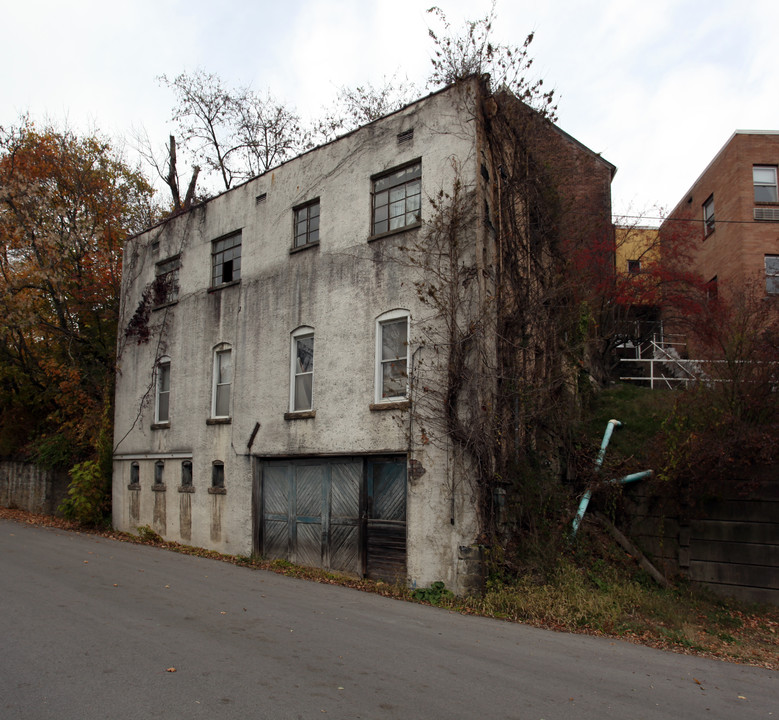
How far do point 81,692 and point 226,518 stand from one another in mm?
9418

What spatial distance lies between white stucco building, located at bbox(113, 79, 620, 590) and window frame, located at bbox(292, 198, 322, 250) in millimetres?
48

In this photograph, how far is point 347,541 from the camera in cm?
1215

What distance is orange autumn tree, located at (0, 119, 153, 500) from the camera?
2200 cm

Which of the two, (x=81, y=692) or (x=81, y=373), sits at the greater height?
(x=81, y=373)

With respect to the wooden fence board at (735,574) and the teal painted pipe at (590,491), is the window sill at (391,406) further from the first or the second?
the wooden fence board at (735,574)

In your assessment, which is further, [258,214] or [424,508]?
[258,214]

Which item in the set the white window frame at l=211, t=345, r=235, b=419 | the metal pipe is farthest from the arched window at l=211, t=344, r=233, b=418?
the metal pipe

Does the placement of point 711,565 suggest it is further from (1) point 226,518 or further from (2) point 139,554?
(2) point 139,554

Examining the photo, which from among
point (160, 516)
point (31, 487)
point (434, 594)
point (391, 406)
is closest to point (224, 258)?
point (160, 516)

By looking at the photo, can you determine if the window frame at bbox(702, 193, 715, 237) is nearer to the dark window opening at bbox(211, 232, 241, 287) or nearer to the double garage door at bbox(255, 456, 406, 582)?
the dark window opening at bbox(211, 232, 241, 287)

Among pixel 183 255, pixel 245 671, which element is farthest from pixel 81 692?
pixel 183 255

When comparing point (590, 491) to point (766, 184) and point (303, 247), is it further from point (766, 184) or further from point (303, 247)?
point (766, 184)

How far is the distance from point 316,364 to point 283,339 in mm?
1321

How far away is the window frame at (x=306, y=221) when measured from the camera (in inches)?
546
